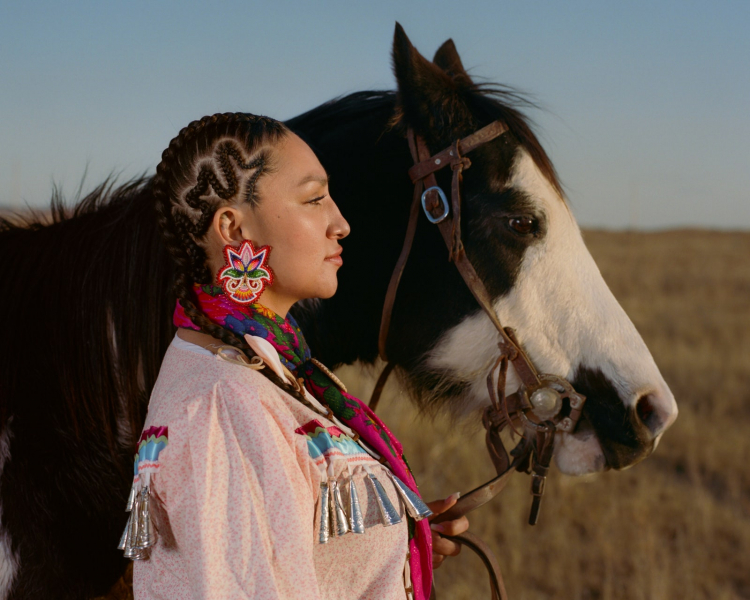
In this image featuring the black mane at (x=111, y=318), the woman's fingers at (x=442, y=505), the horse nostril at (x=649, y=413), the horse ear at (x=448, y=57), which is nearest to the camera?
the black mane at (x=111, y=318)

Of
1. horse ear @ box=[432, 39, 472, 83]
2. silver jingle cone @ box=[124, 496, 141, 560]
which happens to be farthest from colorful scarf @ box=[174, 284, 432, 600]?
horse ear @ box=[432, 39, 472, 83]

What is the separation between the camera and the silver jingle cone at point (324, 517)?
1.14 metres

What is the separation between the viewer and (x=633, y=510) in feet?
15.7

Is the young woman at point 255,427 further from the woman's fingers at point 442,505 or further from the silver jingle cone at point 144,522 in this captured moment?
the woman's fingers at point 442,505

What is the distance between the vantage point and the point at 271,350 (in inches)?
49.2

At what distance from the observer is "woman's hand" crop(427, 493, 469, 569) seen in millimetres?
1668

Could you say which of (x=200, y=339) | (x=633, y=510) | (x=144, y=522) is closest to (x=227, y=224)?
(x=200, y=339)

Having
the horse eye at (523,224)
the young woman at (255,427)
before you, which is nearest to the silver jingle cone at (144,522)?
the young woman at (255,427)

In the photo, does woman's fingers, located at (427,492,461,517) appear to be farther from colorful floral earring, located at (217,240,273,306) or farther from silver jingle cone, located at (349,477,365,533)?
colorful floral earring, located at (217,240,273,306)

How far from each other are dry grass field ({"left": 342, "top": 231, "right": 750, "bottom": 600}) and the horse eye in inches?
30.1

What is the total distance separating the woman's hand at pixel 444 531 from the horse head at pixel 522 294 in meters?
0.48

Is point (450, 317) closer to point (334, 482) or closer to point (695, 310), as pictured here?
point (334, 482)

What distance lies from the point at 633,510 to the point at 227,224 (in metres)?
4.55

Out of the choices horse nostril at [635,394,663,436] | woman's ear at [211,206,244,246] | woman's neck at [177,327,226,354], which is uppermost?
woman's ear at [211,206,244,246]
